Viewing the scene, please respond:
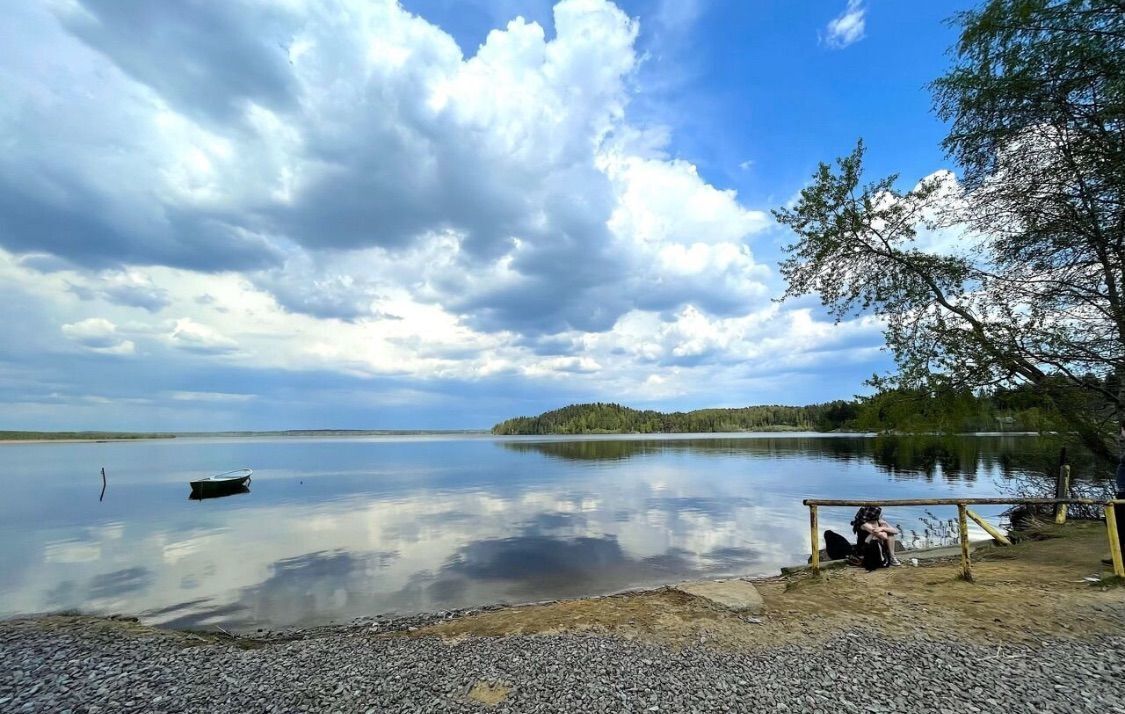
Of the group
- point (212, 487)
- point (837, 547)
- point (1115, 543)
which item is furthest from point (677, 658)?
point (212, 487)

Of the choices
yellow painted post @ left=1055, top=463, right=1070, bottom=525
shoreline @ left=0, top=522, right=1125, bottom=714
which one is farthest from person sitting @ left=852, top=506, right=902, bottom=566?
yellow painted post @ left=1055, top=463, right=1070, bottom=525

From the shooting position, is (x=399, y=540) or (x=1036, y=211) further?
(x=399, y=540)

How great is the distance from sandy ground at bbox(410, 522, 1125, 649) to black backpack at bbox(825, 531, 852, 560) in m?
2.65

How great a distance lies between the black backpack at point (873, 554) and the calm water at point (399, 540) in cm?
396

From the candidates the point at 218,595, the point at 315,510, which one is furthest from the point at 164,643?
the point at 315,510

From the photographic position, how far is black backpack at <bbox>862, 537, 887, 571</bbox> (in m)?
13.8

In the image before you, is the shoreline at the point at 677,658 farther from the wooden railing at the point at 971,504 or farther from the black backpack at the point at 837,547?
the black backpack at the point at 837,547

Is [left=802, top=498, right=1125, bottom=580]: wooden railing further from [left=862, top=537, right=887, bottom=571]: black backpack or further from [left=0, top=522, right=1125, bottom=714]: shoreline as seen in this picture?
[left=862, top=537, right=887, bottom=571]: black backpack

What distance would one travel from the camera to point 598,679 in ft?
22.9

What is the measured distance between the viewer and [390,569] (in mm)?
19562

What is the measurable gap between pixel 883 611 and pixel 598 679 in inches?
234

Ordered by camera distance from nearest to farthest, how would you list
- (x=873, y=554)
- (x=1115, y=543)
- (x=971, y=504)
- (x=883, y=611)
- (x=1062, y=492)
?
(x=883, y=611) → (x=1115, y=543) → (x=971, y=504) → (x=873, y=554) → (x=1062, y=492)

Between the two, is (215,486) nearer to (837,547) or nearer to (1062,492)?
(837,547)

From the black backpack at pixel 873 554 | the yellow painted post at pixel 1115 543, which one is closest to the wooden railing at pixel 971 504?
the yellow painted post at pixel 1115 543
